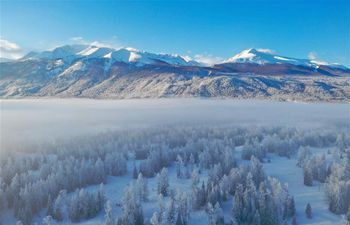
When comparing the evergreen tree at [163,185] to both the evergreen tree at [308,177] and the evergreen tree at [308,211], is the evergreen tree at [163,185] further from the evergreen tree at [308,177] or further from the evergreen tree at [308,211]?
the evergreen tree at [308,177]

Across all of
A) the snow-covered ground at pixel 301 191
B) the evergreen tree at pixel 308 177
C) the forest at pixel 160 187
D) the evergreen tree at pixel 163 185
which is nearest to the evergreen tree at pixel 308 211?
the forest at pixel 160 187

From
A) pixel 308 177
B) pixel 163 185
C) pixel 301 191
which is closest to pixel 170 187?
pixel 163 185

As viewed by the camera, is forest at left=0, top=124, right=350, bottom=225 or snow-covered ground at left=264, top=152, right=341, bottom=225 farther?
snow-covered ground at left=264, top=152, right=341, bottom=225

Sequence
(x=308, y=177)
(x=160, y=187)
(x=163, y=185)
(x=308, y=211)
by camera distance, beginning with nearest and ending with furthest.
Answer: (x=308, y=211)
(x=160, y=187)
(x=163, y=185)
(x=308, y=177)

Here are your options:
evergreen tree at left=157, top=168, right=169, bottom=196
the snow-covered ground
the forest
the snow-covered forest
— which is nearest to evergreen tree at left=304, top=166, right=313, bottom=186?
the snow-covered forest

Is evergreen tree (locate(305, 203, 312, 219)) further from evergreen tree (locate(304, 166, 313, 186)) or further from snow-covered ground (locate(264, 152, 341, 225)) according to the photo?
evergreen tree (locate(304, 166, 313, 186))

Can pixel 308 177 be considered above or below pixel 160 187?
above

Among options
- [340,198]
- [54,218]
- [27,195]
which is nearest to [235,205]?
[340,198]

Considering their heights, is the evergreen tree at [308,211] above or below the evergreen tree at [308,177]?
below

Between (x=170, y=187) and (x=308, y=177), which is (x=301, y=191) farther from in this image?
(x=170, y=187)
